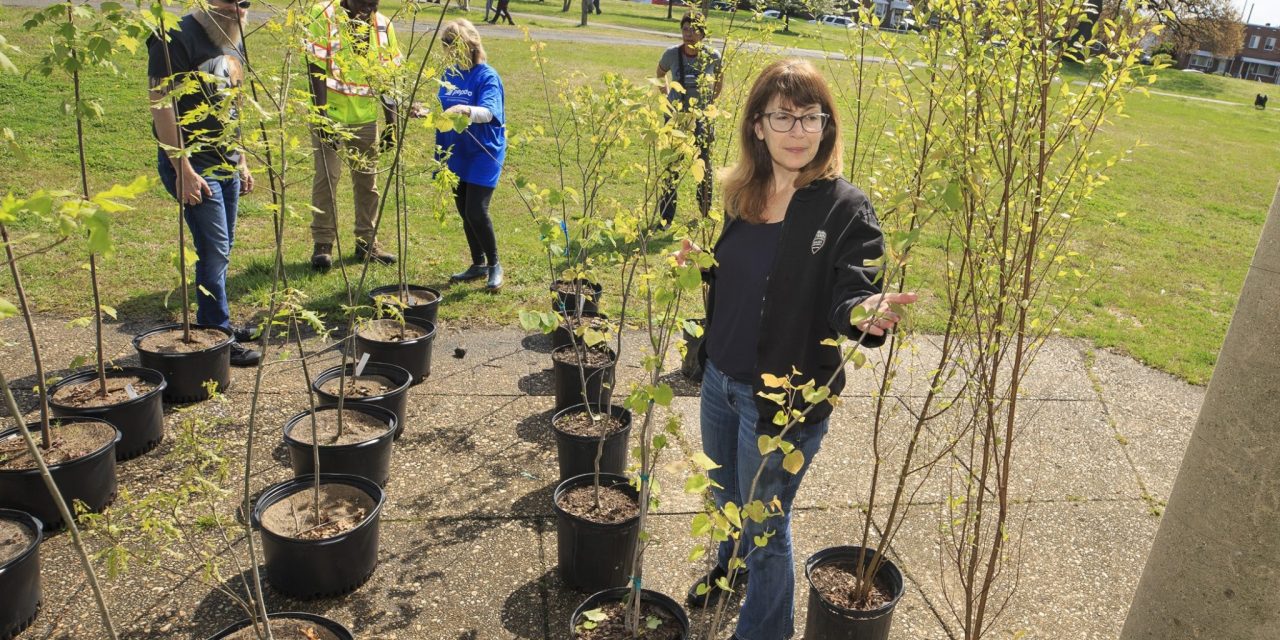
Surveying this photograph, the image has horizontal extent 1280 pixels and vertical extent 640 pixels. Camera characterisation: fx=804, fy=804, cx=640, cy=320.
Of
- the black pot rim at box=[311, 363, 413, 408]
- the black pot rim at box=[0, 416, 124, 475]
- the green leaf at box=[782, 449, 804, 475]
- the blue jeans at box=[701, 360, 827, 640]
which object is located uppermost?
the green leaf at box=[782, 449, 804, 475]

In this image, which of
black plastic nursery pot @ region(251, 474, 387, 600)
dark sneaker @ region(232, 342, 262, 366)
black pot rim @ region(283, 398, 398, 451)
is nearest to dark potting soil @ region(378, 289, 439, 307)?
dark sneaker @ region(232, 342, 262, 366)

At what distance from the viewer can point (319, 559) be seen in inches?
118

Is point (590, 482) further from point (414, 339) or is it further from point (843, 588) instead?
point (414, 339)

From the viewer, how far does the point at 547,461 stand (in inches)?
165

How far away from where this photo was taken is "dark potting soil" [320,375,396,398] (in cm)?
421

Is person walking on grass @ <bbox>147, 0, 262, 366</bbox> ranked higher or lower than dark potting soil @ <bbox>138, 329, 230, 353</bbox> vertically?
higher

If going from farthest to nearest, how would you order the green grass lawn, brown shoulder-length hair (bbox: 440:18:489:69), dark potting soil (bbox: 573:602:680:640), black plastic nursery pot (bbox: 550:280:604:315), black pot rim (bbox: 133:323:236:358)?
the green grass lawn, black plastic nursery pot (bbox: 550:280:604:315), brown shoulder-length hair (bbox: 440:18:489:69), black pot rim (bbox: 133:323:236:358), dark potting soil (bbox: 573:602:680:640)

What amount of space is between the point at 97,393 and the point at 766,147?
3402 millimetres

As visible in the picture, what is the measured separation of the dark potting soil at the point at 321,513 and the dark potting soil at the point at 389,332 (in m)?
1.58

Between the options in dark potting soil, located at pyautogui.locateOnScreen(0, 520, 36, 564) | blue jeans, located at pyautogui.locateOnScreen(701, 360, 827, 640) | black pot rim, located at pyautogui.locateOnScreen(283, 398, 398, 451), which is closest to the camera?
blue jeans, located at pyautogui.locateOnScreen(701, 360, 827, 640)

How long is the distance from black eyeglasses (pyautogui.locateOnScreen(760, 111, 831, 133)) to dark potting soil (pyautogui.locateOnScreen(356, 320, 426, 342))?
3.03m

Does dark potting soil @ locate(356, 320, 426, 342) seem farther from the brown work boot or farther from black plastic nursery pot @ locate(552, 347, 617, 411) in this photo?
the brown work boot

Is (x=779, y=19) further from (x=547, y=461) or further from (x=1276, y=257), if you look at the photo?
(x=1276, y=257)

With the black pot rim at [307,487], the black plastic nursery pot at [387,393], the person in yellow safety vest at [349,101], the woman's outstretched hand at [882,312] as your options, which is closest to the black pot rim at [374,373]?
the black plastic nursery pot at [387,393]
